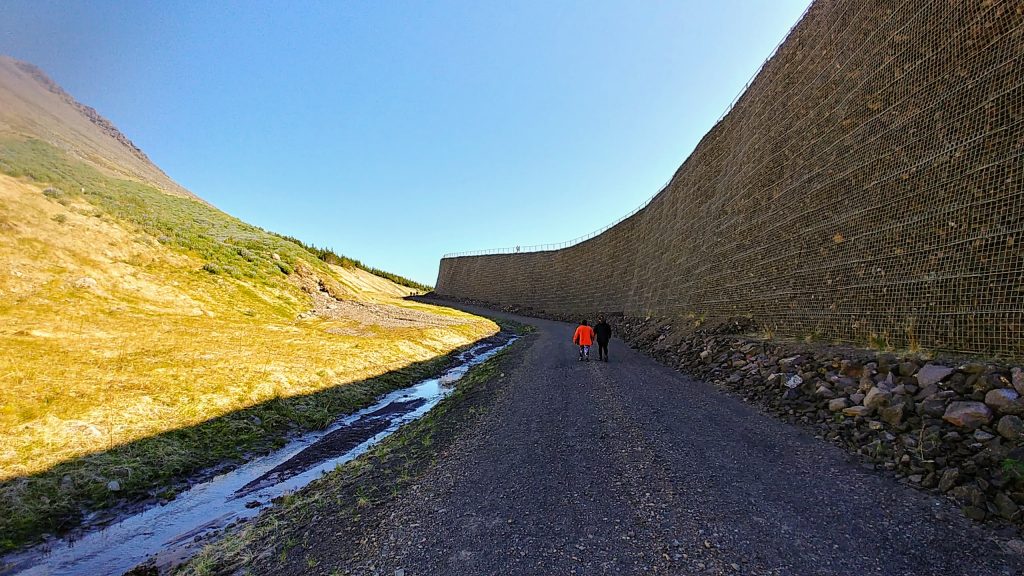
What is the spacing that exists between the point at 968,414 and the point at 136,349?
23065 mm

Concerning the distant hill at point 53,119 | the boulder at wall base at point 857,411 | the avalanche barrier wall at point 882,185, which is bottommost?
the boulder at wall base at point 857,411

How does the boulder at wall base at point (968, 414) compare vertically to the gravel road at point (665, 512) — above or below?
above

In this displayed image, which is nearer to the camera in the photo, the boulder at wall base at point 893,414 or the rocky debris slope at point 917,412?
the rocky debris slope at point 917,412

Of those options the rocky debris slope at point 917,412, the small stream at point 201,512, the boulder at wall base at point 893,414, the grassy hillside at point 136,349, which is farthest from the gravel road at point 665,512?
the grassy hillside at point 136,349

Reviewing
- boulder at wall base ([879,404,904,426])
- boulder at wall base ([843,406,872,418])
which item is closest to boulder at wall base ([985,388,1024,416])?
boulder at wall base ([879,404,904,426])

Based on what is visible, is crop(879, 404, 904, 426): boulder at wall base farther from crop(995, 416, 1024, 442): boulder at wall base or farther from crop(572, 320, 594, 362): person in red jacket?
crop(572, 320, 594, 362): person in red jacket

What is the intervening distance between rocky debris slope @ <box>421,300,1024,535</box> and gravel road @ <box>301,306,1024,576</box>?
0.42 metres

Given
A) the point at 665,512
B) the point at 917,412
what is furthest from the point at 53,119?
the point at 917,412

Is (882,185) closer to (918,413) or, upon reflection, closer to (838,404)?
(838,404)

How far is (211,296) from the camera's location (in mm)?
25906

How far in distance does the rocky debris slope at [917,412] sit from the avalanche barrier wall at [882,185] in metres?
1.20

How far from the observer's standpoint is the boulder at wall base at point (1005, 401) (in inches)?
218

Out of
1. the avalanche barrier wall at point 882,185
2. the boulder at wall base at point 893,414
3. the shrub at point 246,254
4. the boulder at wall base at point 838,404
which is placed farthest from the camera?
the shrub at point 246,254

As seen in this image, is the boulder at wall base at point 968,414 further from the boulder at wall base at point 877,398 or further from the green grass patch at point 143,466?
the green grass patch at point 143,466
